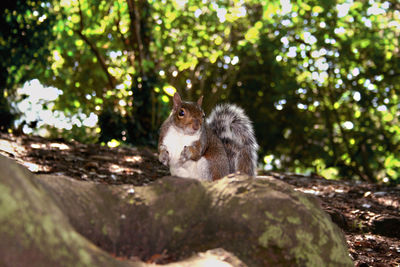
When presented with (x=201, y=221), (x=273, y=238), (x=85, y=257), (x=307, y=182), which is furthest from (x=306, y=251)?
(x=307, y=182)

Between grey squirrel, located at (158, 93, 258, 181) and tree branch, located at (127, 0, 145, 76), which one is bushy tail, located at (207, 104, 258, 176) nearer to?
grey squirrel, located at (158, 93, 258, 181)

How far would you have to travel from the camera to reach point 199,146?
3.28 m

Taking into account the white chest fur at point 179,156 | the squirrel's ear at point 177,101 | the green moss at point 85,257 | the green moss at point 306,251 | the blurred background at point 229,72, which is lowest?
the green moss at point 306,251

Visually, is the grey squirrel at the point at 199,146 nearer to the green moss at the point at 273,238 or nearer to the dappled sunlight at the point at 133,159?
the green moss at the point at 273,238

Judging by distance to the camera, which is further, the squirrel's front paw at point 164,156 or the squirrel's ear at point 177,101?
the squirrel's ear at point 177,101

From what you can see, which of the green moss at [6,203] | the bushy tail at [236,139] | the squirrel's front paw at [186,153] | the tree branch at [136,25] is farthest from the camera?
the tree branch at [136,25]

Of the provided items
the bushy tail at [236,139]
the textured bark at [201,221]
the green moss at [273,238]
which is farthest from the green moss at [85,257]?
the bushy tail at [236,139]

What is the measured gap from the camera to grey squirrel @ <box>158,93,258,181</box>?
3240 millimetres

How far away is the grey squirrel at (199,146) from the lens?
324 cm

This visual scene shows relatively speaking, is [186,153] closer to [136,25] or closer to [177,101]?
[177,101]

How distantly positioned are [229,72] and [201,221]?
8.21m

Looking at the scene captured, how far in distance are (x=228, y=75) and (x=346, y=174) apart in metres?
3.43

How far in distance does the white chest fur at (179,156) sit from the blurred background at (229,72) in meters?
4.27

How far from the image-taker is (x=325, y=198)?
5488 millimetres
